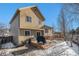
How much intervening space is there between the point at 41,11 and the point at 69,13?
387 mm

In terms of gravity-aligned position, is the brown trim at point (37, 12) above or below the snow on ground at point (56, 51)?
above

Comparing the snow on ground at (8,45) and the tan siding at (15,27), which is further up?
the tan siding at (15,27)

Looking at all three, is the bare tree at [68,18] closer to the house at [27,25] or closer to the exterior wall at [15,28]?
the house at [27,25]

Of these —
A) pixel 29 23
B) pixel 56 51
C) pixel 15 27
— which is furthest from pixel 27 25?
pixel 56 51

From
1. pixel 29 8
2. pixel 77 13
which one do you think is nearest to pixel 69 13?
pixel 77 13

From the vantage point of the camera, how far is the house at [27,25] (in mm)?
3441

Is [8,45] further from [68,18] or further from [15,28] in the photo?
[68,18]

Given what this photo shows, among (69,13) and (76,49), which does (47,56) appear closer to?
(76,49)

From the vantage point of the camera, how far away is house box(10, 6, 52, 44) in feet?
11.3

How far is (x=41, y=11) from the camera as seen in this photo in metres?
3.45

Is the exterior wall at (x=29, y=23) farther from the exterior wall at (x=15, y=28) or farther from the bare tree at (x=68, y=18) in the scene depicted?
the bare tree at (x=68, y=18)

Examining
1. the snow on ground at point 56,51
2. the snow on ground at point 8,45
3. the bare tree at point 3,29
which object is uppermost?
the bare tree at point 3,29

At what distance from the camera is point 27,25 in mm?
3445

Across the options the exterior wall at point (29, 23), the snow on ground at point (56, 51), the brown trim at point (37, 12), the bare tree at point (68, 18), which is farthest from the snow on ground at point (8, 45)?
the bare tree at point (68, 18)
